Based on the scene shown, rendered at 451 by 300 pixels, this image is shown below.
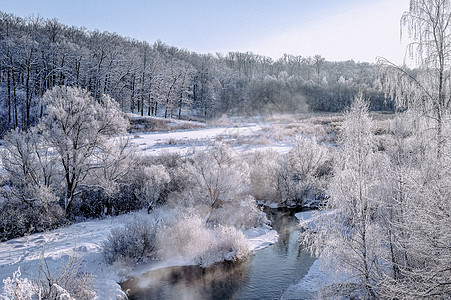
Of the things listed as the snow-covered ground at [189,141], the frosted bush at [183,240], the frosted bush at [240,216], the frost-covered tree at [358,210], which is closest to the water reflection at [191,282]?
the frosted bush at [183,240]

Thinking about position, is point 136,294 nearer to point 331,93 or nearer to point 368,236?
point 368,236

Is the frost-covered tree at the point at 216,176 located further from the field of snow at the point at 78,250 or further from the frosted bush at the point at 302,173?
the frosted bush at the point at 302,173

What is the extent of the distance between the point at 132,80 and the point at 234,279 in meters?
44.5

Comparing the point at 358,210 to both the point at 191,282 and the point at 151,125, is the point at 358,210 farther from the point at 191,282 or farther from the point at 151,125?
the point at 151,125

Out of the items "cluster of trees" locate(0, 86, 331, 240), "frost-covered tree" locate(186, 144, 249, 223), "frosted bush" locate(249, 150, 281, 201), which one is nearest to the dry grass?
"cluster of trees" locate(0, 86, 331, 240)

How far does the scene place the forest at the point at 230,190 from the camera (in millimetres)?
8625

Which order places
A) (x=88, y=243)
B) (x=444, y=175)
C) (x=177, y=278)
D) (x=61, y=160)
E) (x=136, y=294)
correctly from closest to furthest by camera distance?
(x=444, y=175), (x=136, y=294), (x=177, y=278), (x=88, y=243), (x=61, y=160)

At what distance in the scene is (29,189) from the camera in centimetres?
1673

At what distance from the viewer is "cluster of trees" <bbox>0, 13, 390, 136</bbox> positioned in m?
40.9

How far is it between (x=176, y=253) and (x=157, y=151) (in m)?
13.1

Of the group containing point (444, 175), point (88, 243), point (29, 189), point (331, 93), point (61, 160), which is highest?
point (331, 93)

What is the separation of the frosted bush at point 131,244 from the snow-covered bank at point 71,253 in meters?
0.51

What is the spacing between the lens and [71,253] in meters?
13.9

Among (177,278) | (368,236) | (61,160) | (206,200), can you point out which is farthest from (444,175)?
(61,160)
